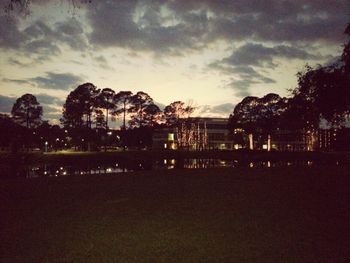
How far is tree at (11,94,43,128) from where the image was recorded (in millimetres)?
85625

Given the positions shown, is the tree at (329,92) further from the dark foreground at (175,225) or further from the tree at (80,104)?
the tree at (80,104)

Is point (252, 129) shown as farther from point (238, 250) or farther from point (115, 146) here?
point (238, 250)

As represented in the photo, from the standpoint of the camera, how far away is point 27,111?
3418 inches

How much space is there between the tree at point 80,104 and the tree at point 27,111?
14327 mm

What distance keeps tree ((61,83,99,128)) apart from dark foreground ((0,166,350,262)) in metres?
62.6

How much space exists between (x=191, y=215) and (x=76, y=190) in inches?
263

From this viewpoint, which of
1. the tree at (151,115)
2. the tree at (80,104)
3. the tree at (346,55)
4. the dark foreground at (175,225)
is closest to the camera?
the dark foreground at (175,225)

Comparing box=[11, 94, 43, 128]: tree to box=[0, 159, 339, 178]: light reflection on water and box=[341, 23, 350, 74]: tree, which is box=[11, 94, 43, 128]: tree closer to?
box=[0, 159, 339, 178]: light reflection on water

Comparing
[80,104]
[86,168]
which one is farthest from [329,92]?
[80,104]

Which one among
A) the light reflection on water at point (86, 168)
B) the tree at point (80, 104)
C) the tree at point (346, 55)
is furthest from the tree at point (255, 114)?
the tree at point (346, 55)

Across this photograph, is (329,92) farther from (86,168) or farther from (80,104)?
(80,104)

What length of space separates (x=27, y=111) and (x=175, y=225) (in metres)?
86.1

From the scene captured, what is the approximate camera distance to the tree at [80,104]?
7519 cm

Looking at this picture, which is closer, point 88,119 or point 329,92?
point 329,92
